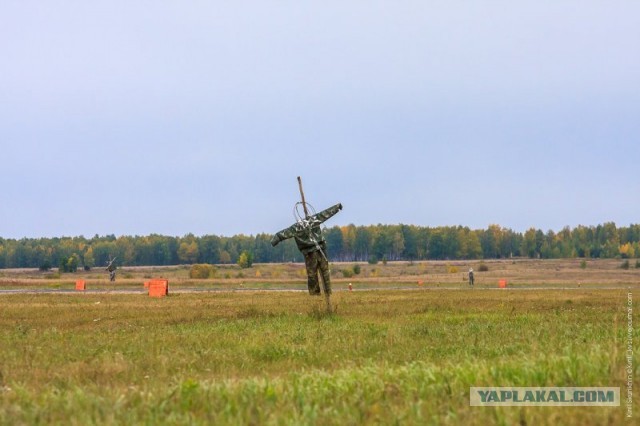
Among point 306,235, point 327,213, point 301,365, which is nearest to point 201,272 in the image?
point 327,213

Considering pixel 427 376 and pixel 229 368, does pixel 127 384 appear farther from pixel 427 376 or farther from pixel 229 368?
pixel 427 376

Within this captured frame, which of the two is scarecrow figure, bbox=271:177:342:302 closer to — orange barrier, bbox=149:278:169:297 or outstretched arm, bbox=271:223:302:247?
outstretched arm, bbox=271:223:302:247

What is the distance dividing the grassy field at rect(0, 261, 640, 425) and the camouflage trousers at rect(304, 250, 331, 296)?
160 centimetres

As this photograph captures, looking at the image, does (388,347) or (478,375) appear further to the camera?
(388,347)

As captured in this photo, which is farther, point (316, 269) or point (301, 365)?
point (316, 269)

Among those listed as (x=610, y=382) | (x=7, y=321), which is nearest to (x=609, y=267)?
(x=7, y=321)

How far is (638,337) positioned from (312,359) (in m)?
7.45

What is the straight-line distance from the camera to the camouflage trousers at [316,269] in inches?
1216

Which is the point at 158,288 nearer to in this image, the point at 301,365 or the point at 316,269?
the point at 316,269

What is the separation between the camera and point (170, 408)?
9508 millimetres

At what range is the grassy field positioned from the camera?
9039 mm

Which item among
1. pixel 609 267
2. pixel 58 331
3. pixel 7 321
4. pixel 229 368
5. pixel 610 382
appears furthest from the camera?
pixel 609 267

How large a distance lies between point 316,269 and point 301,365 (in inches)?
681

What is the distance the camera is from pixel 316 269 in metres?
32.4
